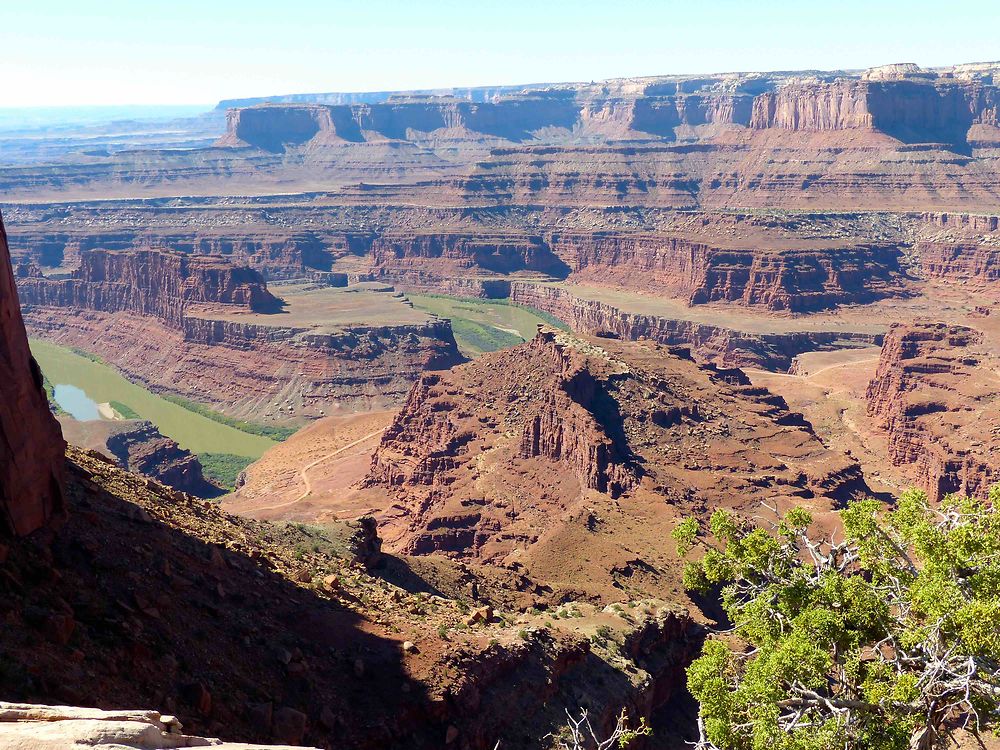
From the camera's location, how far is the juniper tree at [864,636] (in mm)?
20719

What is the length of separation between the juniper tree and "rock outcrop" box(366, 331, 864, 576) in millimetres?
32068

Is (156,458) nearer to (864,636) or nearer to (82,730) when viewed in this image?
(864,636)

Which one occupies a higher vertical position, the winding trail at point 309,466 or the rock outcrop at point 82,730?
the rock outcrop at point 82,730

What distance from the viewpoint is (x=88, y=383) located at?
15338 centimetres

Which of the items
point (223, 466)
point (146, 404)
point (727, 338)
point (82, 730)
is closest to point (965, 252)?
point (727, 338)

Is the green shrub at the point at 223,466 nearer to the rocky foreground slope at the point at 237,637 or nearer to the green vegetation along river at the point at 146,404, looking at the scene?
the green vegetation along river at the point at 146,404

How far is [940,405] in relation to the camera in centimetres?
9619

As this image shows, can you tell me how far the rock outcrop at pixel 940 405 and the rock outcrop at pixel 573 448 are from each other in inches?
522

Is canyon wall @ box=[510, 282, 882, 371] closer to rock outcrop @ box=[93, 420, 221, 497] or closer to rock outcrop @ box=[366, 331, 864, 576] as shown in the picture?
rock outcrop @ box=[366, 331, 864, 576]

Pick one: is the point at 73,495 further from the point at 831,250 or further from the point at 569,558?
the point at 831,250

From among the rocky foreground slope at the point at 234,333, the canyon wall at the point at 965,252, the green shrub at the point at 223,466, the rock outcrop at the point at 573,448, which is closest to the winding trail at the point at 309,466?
the rock outcrop at the point at 573,448

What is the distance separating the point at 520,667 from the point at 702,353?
12780 cm

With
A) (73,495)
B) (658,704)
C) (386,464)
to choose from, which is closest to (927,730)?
(658,704)

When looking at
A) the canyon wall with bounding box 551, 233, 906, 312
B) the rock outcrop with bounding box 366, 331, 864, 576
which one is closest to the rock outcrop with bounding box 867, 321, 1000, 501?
the rock outcrop with bounding box 366, 331, 864, 576
